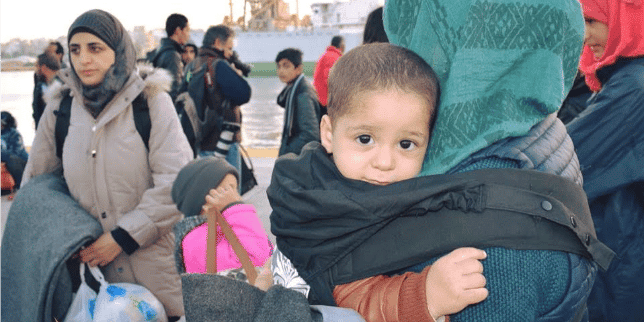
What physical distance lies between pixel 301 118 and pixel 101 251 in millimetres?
2762

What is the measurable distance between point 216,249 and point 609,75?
1.73 m

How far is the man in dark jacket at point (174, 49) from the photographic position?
569cm

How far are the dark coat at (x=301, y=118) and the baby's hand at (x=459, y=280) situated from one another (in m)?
4.08

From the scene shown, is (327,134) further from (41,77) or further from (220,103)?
(41,77)

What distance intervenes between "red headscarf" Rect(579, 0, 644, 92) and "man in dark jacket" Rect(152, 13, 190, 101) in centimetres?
398

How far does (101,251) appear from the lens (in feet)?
8.35

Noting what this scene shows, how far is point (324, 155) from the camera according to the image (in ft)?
3.80

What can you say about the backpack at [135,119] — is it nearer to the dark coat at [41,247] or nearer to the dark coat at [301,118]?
the dark coat at [41,247]

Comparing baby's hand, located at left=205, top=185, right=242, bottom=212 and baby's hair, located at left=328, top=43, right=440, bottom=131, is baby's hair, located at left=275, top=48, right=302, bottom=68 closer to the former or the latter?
baby's hand, located at left=205, top=185, right=242, bottom=212

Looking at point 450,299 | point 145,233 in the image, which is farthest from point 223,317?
point 145,233

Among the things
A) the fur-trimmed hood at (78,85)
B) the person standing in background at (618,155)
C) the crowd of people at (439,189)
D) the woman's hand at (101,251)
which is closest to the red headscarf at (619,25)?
the person standing in background at (618,155)

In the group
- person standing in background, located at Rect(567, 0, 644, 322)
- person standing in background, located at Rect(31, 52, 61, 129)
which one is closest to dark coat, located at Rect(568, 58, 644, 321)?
person standing in background, located at Rect(567, 0, 644, 322)

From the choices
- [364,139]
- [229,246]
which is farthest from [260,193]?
[364,139]

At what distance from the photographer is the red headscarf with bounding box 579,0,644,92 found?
218 centimetres
